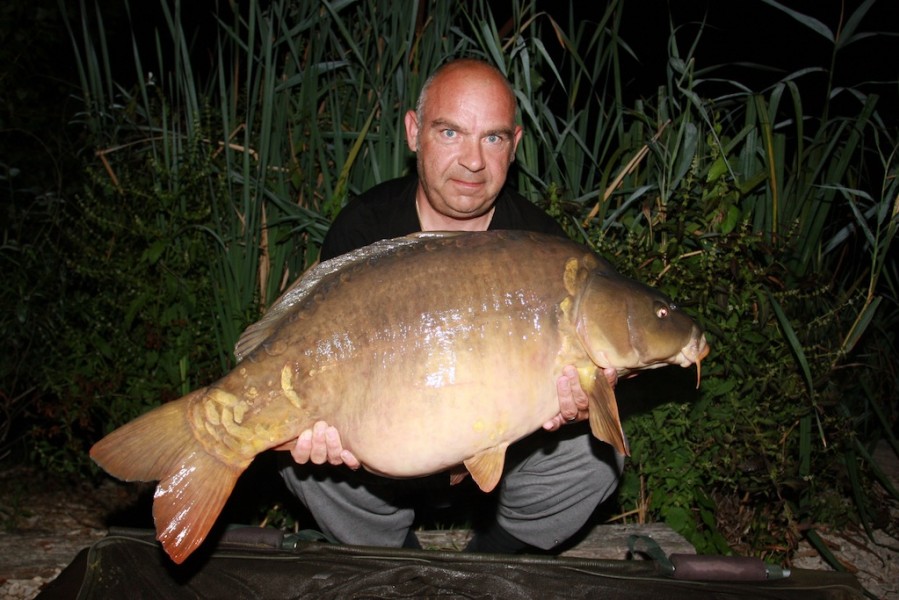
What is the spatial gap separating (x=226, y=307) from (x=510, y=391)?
3.81 feet

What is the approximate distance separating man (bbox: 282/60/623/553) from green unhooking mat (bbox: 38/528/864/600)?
235 millimetres

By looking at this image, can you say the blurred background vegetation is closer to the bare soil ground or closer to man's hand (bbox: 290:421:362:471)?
the bare soil ground

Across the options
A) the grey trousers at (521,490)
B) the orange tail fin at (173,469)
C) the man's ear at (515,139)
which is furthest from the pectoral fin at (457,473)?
the man's ear at (515,139)

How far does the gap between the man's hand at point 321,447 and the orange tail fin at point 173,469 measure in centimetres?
15

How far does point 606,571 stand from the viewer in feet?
5.46

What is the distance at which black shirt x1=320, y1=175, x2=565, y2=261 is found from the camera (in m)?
2.14

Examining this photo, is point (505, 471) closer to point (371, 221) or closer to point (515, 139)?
point (371, 221)

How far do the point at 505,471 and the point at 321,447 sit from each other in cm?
61

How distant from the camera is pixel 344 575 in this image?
5.59ft

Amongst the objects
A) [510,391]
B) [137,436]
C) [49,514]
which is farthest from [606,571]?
[49,514]

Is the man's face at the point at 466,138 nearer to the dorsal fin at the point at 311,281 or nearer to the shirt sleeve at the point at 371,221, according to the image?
the shirt sleeve at the point at 371,221

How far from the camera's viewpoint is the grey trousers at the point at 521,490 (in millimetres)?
1928

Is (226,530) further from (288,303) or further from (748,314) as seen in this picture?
(748,314)

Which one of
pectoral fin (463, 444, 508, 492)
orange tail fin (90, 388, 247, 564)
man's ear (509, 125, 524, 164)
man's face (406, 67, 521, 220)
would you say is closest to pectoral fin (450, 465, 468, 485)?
pectoral fin (463, 444, 508, 492)
